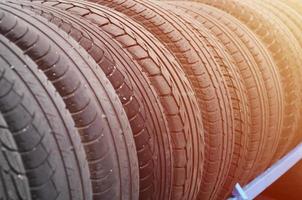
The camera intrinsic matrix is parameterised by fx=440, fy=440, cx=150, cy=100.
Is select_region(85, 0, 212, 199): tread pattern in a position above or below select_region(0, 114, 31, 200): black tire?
above

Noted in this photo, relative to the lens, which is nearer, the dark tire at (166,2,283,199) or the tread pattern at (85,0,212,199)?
the tread pattern at (85,0,212,199)

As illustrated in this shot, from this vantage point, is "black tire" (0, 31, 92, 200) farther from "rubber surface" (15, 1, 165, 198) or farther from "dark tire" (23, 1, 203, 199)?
"dark tire" (23, 1, 203, 199)

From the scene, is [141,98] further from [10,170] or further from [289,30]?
[289,30]

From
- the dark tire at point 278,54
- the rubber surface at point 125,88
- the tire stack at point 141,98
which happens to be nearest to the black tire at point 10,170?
the tire stack at point 141,98

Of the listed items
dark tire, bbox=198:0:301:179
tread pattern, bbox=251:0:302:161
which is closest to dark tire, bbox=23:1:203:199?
dark tire, bbox=198:0:301:179

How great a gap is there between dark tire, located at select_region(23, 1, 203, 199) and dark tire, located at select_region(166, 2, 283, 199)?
→ 486 millimetres

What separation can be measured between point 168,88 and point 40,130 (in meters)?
0.65

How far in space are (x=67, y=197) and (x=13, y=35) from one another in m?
0.48

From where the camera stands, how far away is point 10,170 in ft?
3.34

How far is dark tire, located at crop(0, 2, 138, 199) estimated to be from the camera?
1.23 meters

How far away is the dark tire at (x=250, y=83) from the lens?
7.20ft

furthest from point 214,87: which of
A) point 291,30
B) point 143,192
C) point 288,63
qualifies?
point 291,30

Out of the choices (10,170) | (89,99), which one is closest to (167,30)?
(89,99)

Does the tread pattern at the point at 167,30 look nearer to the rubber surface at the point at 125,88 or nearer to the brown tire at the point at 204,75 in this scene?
the brown tire at the point at 204,75
